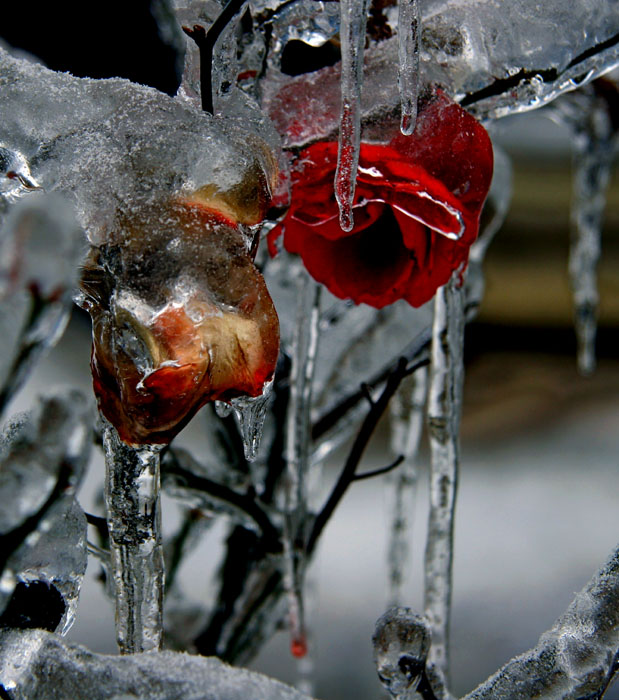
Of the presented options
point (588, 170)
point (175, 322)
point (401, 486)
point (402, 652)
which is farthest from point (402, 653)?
point (588, 170)

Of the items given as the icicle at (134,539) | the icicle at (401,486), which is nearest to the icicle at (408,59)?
the icicle at (134,539)

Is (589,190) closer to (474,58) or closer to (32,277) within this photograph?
(474,58)

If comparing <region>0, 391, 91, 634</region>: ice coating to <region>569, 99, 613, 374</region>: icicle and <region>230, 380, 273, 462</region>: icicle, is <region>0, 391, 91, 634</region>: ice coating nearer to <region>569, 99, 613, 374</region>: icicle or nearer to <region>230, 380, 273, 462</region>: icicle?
<region>230, 380, 273, 462</region>: icicle

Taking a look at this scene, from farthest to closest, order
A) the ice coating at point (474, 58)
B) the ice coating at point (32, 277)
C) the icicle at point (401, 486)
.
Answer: the icicle at point (401, 486)
the ice coating at point (474, 58)
the ice coating at point (32, 277)

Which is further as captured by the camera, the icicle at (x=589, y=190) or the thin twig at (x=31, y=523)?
the icicle at (x=589, y=190)

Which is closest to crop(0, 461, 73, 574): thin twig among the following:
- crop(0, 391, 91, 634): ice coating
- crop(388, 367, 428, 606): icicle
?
crop(0, 391, 91, 634): ice coating

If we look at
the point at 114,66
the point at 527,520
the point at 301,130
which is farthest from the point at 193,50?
the point at 527,520

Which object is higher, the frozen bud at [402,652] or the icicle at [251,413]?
the icicle at [251,413]

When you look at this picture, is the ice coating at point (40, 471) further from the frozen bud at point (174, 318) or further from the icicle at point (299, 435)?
the icicle at point (299, 435)

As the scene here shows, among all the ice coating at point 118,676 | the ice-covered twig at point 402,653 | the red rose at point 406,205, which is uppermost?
the red rose at point 406,205
